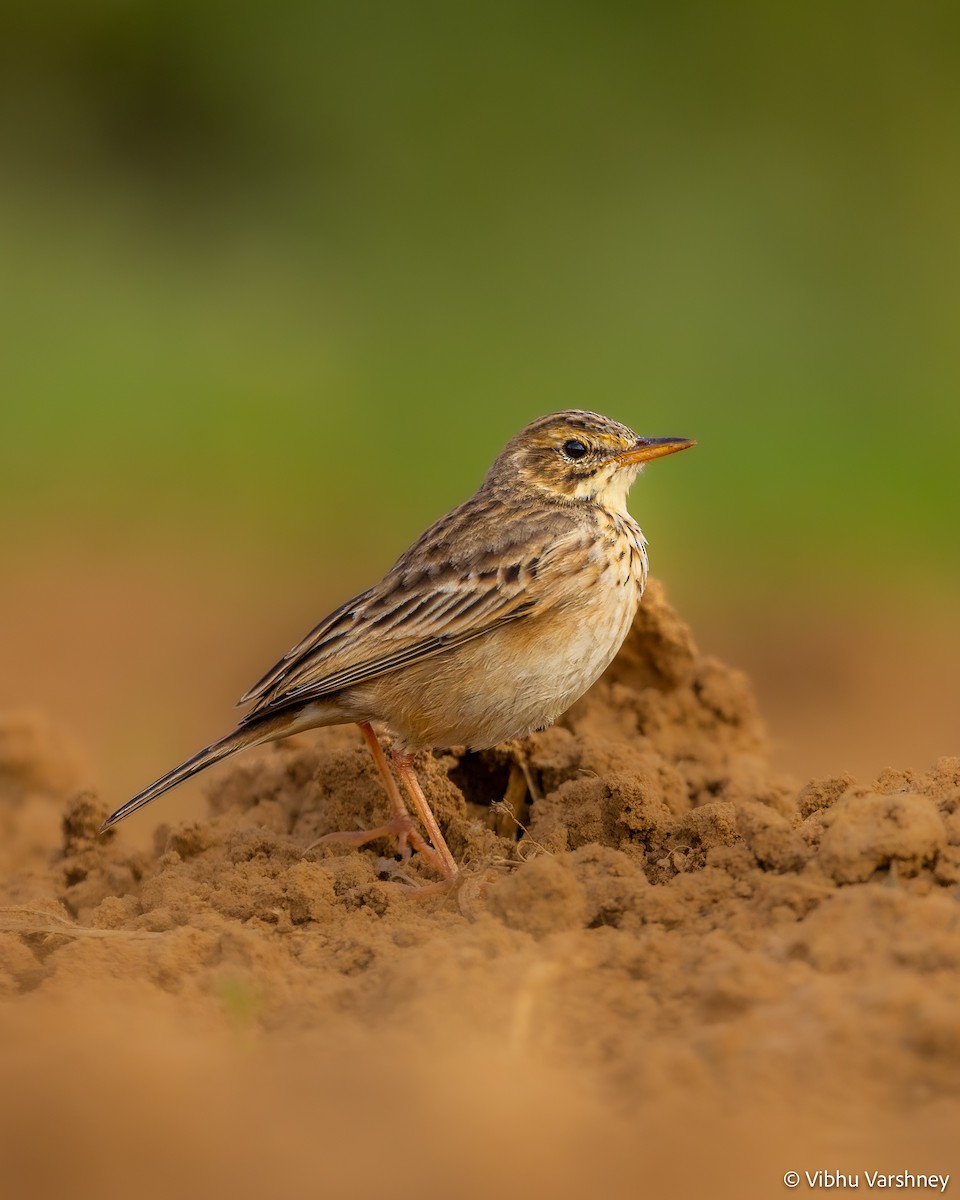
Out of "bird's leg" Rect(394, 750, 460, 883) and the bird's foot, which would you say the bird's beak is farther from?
the bird's foot

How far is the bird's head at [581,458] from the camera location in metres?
6.96

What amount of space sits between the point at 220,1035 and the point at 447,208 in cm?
1912

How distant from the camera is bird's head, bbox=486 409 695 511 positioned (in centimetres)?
696

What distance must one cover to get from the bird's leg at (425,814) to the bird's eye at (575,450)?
4.85 ft

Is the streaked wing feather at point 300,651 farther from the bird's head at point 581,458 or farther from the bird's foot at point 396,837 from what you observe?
the bird's head at point 581,458

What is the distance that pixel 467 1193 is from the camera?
3.44m

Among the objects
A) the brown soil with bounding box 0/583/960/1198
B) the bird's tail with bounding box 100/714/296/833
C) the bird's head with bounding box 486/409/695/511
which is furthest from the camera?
the bird's head with bounding box 486/409/695/511

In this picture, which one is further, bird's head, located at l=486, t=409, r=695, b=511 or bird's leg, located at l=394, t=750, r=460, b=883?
bird's head, located at l=486, t=409, r=695, b=511

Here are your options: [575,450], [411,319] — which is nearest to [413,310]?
[411,319]

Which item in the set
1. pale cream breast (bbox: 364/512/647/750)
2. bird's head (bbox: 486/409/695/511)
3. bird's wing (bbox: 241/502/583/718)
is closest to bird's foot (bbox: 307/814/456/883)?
pale cream breast (bbox: 364/512/647/750)
